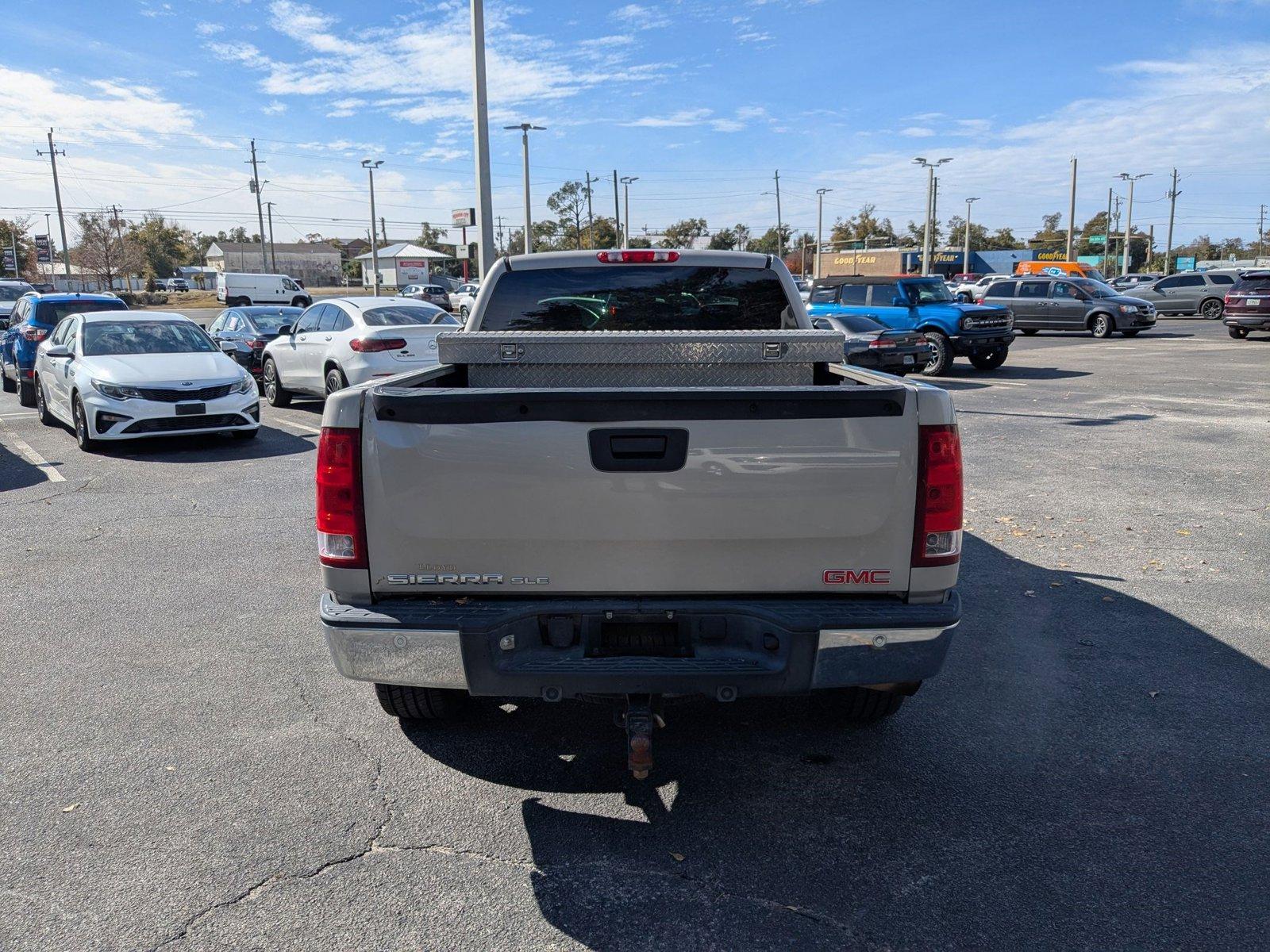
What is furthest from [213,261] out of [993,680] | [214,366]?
[993,680]

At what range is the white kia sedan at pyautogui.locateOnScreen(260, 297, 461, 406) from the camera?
12.9m

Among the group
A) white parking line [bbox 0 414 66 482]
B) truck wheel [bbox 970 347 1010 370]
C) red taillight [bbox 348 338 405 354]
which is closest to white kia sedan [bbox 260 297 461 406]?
red taillight [bbox 348 338 405 354]

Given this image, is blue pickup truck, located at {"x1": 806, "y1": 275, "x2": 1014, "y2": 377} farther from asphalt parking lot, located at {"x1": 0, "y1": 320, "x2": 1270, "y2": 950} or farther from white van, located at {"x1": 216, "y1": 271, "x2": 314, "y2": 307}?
white van, located at {"x1": 216, "y1": 271, "x2": 314, "y2": 307}

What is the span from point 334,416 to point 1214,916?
307 cm

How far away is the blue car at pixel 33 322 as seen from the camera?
15625 mm

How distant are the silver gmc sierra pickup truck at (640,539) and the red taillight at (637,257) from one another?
2.38m

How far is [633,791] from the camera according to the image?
3646 millimetres

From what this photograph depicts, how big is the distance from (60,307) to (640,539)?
16717 mm

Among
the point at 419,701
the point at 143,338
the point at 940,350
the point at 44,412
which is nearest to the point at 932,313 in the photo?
the point at 940,350

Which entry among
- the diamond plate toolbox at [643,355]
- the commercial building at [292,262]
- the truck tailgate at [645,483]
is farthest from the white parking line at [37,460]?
the commercial building at [292,262]

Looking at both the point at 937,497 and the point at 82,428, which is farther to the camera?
the point at 82,428

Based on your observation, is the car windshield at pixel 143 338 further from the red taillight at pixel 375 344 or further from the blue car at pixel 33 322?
the blue car at pixel 33 322

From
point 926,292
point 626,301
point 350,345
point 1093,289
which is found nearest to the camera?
point 626,301

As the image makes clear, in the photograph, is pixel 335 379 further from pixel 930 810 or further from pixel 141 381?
pixel 930 810
